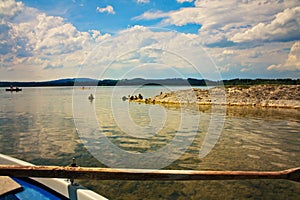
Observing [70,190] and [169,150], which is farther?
[169,150]

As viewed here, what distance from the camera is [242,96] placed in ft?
110

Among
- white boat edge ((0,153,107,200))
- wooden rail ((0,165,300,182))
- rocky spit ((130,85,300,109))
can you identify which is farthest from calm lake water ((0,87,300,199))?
rocky spit ((130,85,300,109))

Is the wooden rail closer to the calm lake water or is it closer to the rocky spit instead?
the calm lake water

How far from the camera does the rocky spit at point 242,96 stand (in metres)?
30.4

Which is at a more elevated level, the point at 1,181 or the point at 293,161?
the point at 1,181

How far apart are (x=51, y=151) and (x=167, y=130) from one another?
7.23 metres

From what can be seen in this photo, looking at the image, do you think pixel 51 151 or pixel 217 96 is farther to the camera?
pixel 217 96

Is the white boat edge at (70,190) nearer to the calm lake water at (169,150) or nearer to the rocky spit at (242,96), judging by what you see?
the calm lake water at (169,150)

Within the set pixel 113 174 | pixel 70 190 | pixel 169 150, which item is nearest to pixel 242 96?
pixel 169 150

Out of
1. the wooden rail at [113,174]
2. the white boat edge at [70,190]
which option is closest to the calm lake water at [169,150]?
the white boat edge at [70,190]

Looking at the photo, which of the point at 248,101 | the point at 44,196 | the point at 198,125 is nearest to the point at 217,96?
the point at 248,101

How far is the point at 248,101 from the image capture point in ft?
105

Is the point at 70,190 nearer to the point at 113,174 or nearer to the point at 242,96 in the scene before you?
the point at 113,174

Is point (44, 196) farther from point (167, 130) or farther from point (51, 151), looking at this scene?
point (167, 130)
